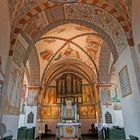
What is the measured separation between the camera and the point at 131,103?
4.37 m

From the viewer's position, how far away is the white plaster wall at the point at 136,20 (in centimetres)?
400

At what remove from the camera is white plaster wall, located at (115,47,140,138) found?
4.03m

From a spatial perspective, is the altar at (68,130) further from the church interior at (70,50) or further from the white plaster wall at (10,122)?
the white plaster wall at (10,122)

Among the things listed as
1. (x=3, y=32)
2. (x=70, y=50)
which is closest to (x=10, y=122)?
(x=3, y=32)

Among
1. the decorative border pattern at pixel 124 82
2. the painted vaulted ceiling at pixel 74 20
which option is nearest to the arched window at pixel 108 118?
the painted vaulted ceiling at pixel 74 20

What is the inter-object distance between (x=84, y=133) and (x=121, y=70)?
38.7ft

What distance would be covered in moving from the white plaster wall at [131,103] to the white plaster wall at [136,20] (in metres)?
0.42

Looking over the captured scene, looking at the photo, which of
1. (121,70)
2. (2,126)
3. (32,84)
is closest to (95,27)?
(121,70)

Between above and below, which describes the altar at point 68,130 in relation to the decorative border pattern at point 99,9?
below

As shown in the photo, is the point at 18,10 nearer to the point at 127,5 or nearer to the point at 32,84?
the point at 127,5

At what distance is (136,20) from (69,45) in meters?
6.66

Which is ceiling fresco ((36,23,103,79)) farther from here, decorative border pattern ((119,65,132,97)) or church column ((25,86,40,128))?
decorative border pattern ((119,65,132,97))

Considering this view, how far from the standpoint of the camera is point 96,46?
32.3ft

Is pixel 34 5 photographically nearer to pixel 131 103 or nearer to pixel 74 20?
pixel 74 20
